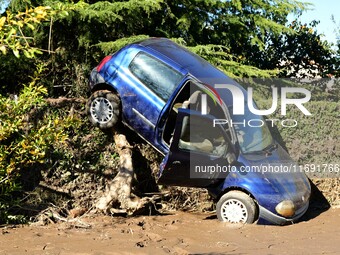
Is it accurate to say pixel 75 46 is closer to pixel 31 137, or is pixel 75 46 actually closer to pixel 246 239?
pixel 31 137

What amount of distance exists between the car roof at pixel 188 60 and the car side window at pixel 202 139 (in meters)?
0.92

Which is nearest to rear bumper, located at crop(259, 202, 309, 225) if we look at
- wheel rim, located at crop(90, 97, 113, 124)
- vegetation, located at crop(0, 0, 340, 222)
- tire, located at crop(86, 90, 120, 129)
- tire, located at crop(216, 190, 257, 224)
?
tire, located at crop(216, 190, 257, 224)

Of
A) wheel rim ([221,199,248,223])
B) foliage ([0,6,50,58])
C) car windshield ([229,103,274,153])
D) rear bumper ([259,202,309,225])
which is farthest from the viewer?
car windshield ([229,103,274,153])

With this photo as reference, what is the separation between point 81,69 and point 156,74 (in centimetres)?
222

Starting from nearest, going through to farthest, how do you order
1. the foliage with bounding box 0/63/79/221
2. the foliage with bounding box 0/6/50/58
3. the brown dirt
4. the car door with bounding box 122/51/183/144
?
the foliage with bounding box 0/6/50/58 < the brown dirt < the foliage with bounding box 0/63/79/221 < the car door with bounding box 122/51/183/144

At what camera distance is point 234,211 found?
896 centimetres

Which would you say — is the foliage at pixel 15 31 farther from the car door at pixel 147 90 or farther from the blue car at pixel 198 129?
the car door at pixel 147 90

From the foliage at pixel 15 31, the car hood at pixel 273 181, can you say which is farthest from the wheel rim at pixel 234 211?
the foliage at pixel 15 31

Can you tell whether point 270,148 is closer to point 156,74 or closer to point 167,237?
point 156,74

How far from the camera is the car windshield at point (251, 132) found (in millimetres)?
9188

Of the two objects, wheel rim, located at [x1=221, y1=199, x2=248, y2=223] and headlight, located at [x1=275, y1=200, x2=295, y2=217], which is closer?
headlight, located at [x1=275, y1=200, x2=295, y2=217]

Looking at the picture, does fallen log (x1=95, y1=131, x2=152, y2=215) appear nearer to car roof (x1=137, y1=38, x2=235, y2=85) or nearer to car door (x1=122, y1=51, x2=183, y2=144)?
car door (x1=122, y1=51, x2=183, y2=144)

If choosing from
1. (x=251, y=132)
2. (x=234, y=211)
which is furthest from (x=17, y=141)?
(x=251, y=132)

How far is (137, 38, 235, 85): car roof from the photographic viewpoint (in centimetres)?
950
